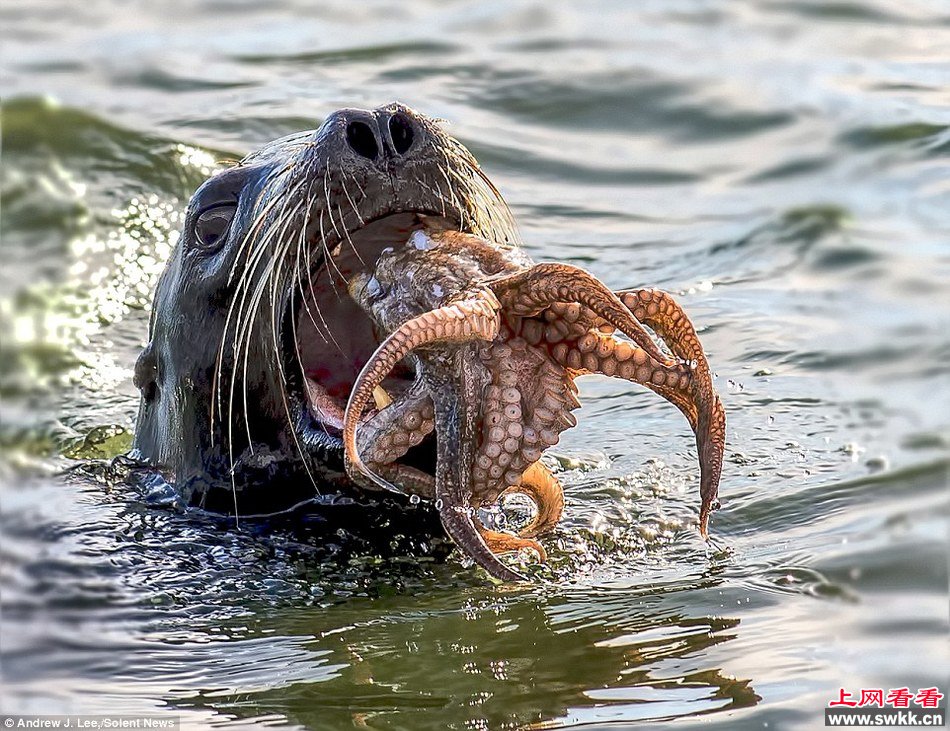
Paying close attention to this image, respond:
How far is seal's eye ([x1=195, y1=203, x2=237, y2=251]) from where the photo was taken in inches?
194

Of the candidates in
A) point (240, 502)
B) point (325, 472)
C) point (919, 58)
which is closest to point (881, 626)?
point (325, 472)

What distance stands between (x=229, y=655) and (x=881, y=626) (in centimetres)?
169

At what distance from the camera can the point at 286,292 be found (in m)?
4.52

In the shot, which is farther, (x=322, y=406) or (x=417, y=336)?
(x=322, y=406)

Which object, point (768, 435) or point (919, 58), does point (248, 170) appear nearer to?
point (768, 435)

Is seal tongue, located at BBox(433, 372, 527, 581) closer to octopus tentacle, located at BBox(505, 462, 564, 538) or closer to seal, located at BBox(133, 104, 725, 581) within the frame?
seal, located at BBox(133, 104, 725, 581)

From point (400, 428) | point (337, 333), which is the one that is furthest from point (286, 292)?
point (400, 428)

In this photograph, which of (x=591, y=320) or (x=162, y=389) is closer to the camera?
(x=591, y=320)

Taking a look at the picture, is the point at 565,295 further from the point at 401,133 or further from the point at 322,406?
the point at 322,406

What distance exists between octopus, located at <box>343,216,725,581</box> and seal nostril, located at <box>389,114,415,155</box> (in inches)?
17.8

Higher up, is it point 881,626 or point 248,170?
point 248,170

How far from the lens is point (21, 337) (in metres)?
7.98

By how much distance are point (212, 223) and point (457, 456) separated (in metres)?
1.47
